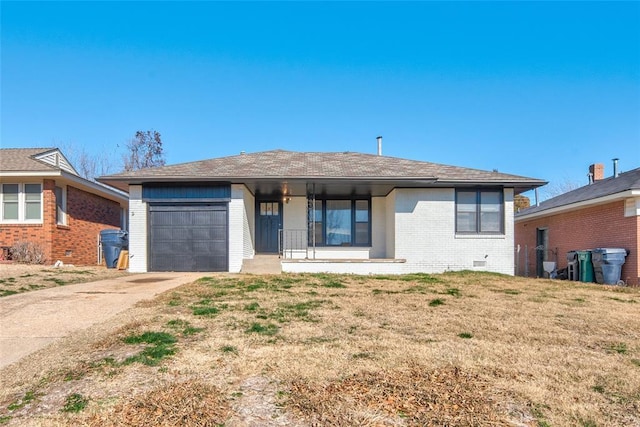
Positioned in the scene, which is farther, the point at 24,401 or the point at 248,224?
the point at 248,224

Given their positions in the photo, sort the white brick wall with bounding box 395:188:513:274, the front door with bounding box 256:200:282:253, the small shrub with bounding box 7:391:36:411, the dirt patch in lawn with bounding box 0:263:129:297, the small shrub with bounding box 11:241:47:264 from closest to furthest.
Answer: the small shrub with bounding box 7:391:36:411, the dirt patch in lawn with bounding box 0:263:129:297, the small shrub with bounding box 11:241:47:264, the white brick wall with bounding box 395:188:513:274, the front door with bounding box 256:200:282:253

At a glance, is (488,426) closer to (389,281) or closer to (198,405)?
(198,405)

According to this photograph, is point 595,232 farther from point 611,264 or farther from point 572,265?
point 611,264

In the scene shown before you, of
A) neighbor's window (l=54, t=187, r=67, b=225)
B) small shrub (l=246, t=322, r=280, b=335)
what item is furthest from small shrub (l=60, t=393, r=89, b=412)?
neighbor's window (l=54, t=187, r=67, b=225)

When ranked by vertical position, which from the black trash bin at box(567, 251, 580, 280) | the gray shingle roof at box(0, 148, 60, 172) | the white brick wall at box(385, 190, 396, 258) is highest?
the gray shingle roof at box(0, 148, 60, 172)

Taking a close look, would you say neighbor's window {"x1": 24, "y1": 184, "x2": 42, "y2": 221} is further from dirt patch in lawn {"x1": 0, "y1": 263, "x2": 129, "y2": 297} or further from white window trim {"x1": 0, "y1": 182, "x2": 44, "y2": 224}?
dirt patch in lawn {"x1": 0, "y1": 263, "x2": 129, "y2": 297}

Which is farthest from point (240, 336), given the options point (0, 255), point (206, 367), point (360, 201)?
point (0, 255)

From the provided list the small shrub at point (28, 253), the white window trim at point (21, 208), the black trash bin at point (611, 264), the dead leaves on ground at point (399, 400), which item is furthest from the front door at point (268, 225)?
the dead leaves on ground at point (399, 400)

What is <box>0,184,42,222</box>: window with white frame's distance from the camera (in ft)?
45.8

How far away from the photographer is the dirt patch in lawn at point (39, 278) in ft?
27.4

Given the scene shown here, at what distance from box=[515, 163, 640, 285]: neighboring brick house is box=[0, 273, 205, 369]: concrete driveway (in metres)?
12.9

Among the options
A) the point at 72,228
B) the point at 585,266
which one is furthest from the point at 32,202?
the point at 585,266

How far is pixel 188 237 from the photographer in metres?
12.7

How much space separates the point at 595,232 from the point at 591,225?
0.36 meters
